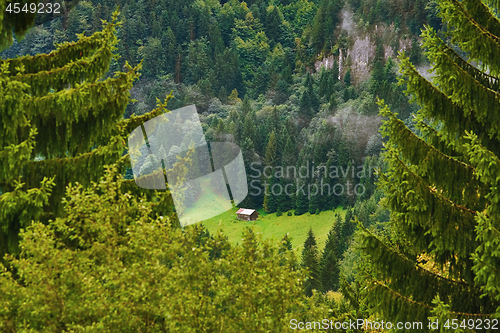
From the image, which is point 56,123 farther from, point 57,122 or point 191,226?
point 191,226

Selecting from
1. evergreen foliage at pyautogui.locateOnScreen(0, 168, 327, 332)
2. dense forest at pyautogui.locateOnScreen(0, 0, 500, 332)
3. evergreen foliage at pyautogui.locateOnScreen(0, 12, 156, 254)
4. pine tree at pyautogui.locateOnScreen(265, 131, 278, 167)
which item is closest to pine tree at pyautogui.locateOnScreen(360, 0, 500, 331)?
dense forest at pyautogui.locateOnScreen(0, 0, 500, 332)

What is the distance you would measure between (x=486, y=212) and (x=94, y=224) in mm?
6716

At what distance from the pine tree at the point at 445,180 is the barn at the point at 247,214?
119 m

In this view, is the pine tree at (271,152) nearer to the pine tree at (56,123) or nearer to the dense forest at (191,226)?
the dense forest at (191,226)

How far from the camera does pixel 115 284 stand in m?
7.23

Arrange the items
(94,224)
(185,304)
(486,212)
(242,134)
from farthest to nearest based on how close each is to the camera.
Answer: (242,134), (486,212), (94,224), (185,304)

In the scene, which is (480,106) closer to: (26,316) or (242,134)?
(26,316)

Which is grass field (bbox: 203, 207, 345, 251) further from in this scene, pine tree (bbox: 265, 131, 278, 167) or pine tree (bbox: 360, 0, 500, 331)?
pine tree (bbox: 360, 0, 500, 331)

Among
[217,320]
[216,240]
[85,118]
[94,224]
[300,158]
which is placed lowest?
[300,158]

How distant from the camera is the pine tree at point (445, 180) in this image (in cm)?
966

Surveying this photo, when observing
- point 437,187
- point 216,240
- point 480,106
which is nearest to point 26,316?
point 216,240

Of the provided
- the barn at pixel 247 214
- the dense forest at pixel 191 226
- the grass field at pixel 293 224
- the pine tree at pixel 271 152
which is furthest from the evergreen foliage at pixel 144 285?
the pine tree at pixel 271 152

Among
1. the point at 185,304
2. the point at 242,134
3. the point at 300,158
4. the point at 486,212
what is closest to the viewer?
the point at 185,304

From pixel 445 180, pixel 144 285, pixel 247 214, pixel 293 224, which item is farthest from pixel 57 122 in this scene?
pixel 247 214
